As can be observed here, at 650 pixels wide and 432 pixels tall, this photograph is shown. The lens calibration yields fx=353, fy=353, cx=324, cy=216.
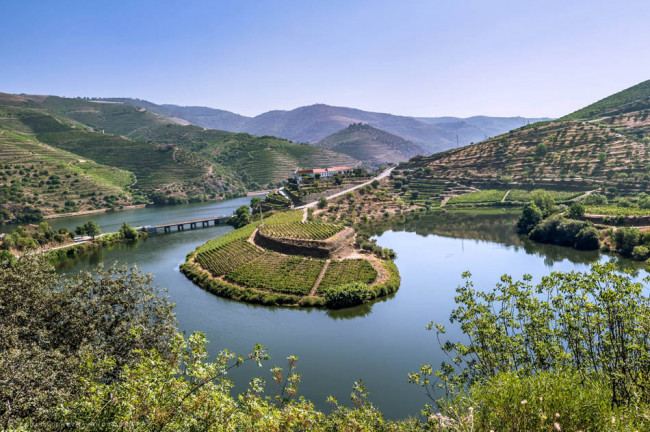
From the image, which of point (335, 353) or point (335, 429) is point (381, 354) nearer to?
point (335, 353)

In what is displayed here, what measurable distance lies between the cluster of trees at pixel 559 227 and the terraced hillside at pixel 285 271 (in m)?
33.6

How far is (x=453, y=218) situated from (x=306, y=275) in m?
58.6

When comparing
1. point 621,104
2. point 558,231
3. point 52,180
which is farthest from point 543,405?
point 621,104

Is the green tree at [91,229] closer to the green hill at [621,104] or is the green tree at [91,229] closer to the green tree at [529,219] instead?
the green tree at [529,219]

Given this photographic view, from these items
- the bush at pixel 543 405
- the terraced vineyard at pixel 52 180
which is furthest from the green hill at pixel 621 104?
the terraced vineyard at pixel 52 180

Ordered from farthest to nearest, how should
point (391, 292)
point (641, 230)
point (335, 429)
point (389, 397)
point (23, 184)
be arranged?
1. point (23, 184)
2. point (641, 230)
3. point (391, 292)
4. point (389, 397)
5. point (335, 429)

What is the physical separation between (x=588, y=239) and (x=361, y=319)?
44.5m

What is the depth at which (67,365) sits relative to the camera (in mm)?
14992

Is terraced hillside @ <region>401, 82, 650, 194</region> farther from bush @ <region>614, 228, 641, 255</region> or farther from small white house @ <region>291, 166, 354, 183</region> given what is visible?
bush @ <region>614, 228, 641, 255</region>

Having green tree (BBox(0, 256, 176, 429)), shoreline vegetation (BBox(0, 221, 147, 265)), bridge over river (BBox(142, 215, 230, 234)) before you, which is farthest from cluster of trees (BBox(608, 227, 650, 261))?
shoreline vegetation (BBox(0, 221, 147, 265))

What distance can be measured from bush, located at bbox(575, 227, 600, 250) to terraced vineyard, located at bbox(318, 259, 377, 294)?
122ft

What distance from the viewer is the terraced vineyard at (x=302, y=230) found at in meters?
59.1

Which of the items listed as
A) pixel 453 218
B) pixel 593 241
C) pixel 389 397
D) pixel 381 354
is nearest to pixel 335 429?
pixel 389 397

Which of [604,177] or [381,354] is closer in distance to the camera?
[381,354]
